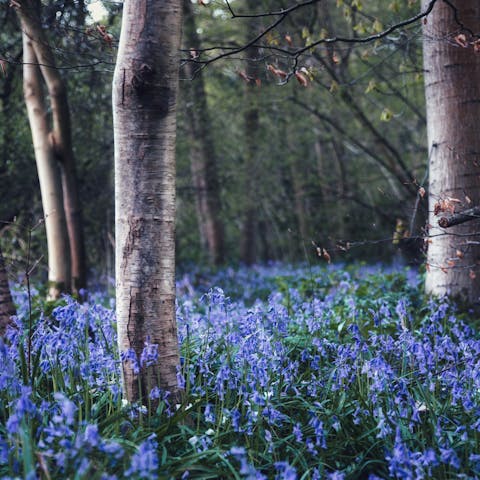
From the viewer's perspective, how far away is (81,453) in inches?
82.6

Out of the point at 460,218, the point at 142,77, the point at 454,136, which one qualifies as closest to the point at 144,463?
the point at 142,77

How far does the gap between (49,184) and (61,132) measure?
0.68 metres

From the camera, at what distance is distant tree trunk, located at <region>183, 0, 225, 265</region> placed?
1222 centimetres

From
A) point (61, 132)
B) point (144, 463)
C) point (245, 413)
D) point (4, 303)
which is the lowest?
point (245, 413)

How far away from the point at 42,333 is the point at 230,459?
4.82 feet

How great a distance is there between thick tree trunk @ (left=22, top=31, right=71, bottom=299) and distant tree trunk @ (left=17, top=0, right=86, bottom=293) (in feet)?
0.37

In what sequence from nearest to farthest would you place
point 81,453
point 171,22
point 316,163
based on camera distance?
1. point 81,453
2. point 171,22
3. point 316,163

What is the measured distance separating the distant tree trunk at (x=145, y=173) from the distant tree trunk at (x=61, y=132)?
12.4 feet

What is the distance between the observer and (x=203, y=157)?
533 inches

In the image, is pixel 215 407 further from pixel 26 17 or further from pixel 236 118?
pixel 236 118

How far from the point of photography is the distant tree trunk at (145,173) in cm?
304

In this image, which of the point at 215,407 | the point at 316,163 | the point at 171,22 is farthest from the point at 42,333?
the point at 316,163

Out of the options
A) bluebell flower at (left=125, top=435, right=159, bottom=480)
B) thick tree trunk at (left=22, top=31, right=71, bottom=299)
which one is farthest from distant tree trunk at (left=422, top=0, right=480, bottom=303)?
thick tree trunk at (left=22, top=31, right=71, bottom=299)

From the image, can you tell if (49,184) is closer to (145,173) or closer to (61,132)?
(61,132)
